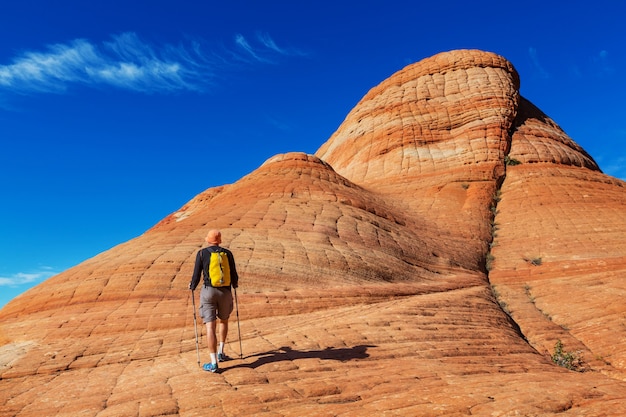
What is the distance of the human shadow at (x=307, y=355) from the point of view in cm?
810

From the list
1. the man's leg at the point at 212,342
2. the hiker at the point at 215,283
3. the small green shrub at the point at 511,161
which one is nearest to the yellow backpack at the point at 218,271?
the hiker at the point at 215,283

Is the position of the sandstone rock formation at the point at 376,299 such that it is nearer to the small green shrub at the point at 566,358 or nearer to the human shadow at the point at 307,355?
the human shadow at the point at 307,355

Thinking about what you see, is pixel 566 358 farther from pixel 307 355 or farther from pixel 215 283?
pixel 215 283

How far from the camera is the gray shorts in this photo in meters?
7.72

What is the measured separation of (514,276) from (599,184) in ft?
43.3

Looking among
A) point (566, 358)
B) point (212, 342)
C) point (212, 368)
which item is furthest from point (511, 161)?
point (212, 368)

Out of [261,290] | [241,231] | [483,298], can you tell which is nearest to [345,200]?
[241,231]

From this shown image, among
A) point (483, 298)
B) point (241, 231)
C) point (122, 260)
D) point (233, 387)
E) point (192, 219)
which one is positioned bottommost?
point (233, 387)

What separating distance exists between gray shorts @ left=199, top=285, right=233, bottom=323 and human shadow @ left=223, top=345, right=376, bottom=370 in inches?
33.1

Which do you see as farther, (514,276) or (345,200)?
(345,200)

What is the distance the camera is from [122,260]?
15586 millimetres

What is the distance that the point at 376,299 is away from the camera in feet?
48.5

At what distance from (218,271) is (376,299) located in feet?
26.0

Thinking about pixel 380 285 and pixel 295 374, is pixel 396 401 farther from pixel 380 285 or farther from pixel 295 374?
pixel 380 285
